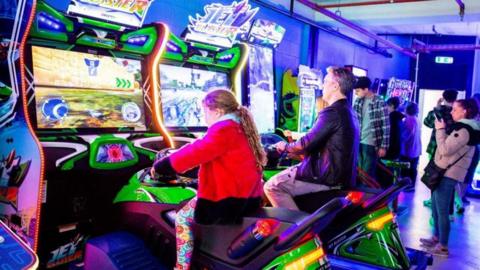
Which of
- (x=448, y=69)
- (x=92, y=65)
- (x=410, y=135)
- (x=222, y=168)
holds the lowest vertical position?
(x=410, y=135)

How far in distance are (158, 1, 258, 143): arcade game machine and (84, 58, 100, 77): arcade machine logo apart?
2.02 feet

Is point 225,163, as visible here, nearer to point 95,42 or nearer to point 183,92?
point 95,42

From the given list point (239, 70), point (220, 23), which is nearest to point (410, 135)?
point (239, 70)

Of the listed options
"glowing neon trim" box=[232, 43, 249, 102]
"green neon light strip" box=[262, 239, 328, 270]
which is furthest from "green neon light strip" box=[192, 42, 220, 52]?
"green neon light strip" box=[262, 239, 328, 270]

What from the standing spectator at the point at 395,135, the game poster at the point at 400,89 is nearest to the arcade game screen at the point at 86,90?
the standing spectator at the point at 395,135

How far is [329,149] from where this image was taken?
2756 mm

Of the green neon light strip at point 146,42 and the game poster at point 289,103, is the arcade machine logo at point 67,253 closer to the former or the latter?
the green neon light strip at point 146,42

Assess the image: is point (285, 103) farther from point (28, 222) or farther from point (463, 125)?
point (28, 222)

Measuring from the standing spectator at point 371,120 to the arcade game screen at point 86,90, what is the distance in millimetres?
2533

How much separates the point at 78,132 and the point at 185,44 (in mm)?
1320

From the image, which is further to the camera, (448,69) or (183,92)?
(448,69)

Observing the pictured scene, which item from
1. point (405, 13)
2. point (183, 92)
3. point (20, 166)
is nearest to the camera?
point (20, 166)

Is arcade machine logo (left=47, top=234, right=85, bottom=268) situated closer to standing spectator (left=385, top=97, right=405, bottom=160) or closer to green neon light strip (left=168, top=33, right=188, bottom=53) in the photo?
green neon light strip (left=168, top=33, right=188, bottom=53)

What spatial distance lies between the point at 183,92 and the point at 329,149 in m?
1.57
